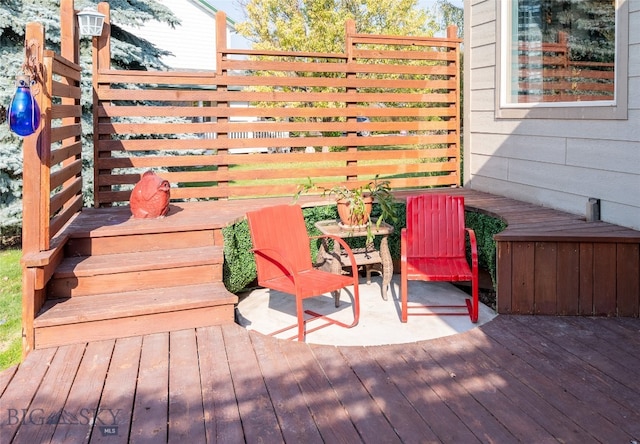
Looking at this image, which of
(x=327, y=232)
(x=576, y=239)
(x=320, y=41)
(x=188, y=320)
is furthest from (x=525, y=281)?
(x=320, y=41)

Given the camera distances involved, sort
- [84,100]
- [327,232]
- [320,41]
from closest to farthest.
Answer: [327,232] < [84,100] < [320,41]

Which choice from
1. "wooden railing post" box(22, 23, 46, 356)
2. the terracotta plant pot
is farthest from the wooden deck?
the terracotta plant pot

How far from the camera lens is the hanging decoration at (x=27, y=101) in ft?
10.1

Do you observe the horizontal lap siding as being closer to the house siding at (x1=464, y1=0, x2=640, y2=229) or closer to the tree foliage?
the house siding at (x1=464, y1=0, x2=640, y2=229)

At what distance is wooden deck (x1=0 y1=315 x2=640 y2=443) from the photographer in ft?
7.80

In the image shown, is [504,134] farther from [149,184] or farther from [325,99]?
[149,184]

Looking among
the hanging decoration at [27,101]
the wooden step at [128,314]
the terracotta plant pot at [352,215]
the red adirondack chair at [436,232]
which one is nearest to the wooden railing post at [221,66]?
the terracotta plant pot at [352,215]

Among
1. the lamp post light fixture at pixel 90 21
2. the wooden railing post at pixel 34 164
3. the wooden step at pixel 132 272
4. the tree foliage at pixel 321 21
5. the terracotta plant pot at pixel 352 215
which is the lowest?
the wooden step at pixel 132 272

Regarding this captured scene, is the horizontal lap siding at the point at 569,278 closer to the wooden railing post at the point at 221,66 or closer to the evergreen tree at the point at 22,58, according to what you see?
the wooden railing post at the point at 221,66

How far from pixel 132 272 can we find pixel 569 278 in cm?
285

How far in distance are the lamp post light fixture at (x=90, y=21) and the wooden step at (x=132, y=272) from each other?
7.74 feet

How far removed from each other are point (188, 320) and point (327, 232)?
4.84 feet

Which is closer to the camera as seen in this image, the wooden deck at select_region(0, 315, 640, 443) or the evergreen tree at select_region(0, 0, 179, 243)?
the wooden deck at select_region(0, 315, 640, 443)

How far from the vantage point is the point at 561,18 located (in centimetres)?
495
